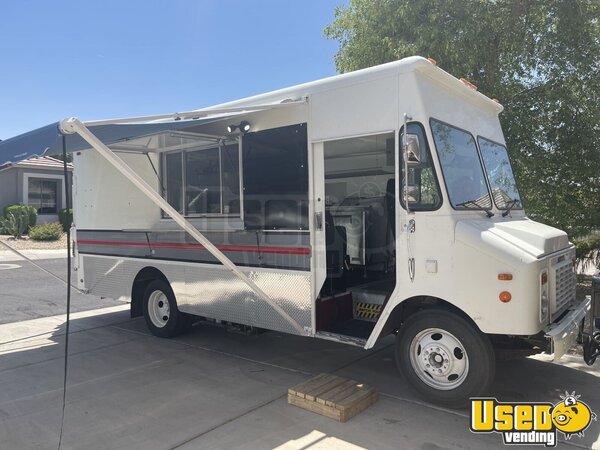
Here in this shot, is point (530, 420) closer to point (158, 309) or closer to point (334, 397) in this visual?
point (334, 397)

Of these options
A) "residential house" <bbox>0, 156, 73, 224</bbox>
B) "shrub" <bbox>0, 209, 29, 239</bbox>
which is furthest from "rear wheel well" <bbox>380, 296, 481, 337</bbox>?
"residential house" <bbox>0, 156, 73, 224</bbox>

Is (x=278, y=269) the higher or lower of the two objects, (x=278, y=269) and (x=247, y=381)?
the higher

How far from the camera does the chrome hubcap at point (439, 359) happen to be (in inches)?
159

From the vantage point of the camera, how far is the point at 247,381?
4926 millimetres

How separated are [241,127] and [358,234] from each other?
83.8 inches

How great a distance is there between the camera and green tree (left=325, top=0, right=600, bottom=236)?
7.72 m

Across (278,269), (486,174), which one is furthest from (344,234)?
(486,174)

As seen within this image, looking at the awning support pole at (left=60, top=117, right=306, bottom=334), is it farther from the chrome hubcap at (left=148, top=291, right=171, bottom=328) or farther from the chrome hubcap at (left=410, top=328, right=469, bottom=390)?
the chrome hubcap at (left=148, top=291, right=171, bottom=328)

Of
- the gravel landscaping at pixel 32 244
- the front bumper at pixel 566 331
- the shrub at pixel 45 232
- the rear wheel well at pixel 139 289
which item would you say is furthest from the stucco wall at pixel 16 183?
the front bumper at pixel 566 331

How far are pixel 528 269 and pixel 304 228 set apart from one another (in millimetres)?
2124

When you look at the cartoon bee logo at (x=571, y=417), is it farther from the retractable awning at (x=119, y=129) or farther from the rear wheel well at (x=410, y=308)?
the retractable awning at (x=119, y=129)

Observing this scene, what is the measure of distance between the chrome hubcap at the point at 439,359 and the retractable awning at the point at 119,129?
2587mm

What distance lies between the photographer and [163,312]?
262 inches

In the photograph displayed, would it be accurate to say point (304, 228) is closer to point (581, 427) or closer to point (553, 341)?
point (553, 341)
